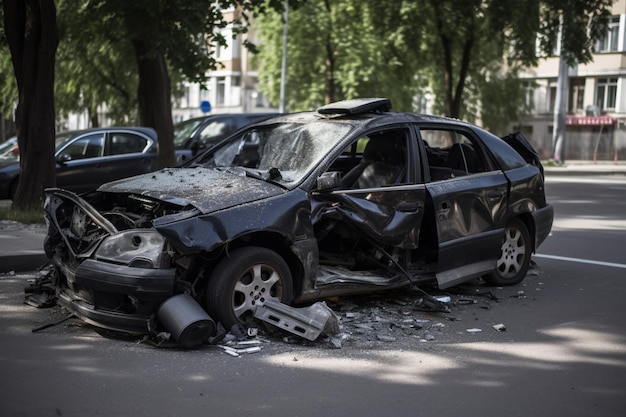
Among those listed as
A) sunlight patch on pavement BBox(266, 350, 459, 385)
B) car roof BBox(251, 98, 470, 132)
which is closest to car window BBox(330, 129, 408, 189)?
car roof BBox(251, 98, 470, 132)

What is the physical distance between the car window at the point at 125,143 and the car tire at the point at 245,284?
35.3 feet

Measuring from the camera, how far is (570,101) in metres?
51.2

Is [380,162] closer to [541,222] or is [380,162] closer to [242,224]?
[541,222]

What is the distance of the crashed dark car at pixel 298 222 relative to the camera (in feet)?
18.9

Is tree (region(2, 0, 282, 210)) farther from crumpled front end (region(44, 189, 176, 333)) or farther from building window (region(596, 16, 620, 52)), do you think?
building window (region(596, 16, 620, 52))

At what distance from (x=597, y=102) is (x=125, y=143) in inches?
1564

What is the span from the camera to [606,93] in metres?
49.3

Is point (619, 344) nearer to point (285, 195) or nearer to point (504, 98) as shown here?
point (285, 195)

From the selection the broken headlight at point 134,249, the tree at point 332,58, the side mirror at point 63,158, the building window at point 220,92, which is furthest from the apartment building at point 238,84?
the broken headlight at point 134,249

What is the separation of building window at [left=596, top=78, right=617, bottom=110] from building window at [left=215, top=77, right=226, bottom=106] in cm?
2671

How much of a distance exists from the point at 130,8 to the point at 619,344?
10707 mm

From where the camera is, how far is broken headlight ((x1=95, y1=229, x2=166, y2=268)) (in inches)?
225

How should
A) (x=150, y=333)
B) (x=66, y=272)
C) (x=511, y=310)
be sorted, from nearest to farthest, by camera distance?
(x=150, y=333) < (x=66, y=272) < (x=511, y=310)

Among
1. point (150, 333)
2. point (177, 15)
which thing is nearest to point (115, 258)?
point (150, 333)
